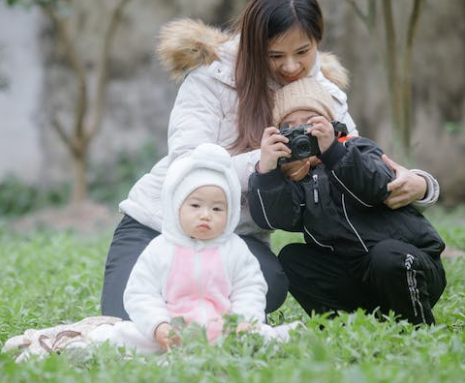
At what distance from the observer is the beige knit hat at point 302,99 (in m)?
3.51

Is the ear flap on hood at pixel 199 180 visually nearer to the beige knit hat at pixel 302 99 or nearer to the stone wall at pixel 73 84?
the beige knit hat at pixel 302 99

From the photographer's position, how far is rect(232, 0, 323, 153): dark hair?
3.62 meters

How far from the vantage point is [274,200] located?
3363 millimetres

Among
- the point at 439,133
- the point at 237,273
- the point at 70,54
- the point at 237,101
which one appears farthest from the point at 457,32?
the point at 237,273

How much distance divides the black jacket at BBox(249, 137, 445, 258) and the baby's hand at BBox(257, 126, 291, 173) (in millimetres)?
61

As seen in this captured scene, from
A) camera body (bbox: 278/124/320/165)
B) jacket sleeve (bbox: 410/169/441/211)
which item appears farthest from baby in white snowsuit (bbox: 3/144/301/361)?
jacket sleeve (bbox: 410/169/441/211)

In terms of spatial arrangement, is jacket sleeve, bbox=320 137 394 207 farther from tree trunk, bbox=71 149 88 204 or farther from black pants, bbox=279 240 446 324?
tree trunk, bbox=71 149 88 204

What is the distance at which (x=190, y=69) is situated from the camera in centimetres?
380

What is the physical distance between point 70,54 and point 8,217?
2.51m


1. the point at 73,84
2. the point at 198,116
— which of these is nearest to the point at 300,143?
the point at 198,116

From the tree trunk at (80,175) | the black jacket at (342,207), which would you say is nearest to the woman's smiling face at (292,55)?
the black jacket at (342,207)

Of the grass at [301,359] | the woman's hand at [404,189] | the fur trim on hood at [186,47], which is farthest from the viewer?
the fur trim on hood at [186,47]

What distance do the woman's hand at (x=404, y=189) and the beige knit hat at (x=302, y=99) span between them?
39cm

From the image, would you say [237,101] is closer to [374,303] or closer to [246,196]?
[246,196]
